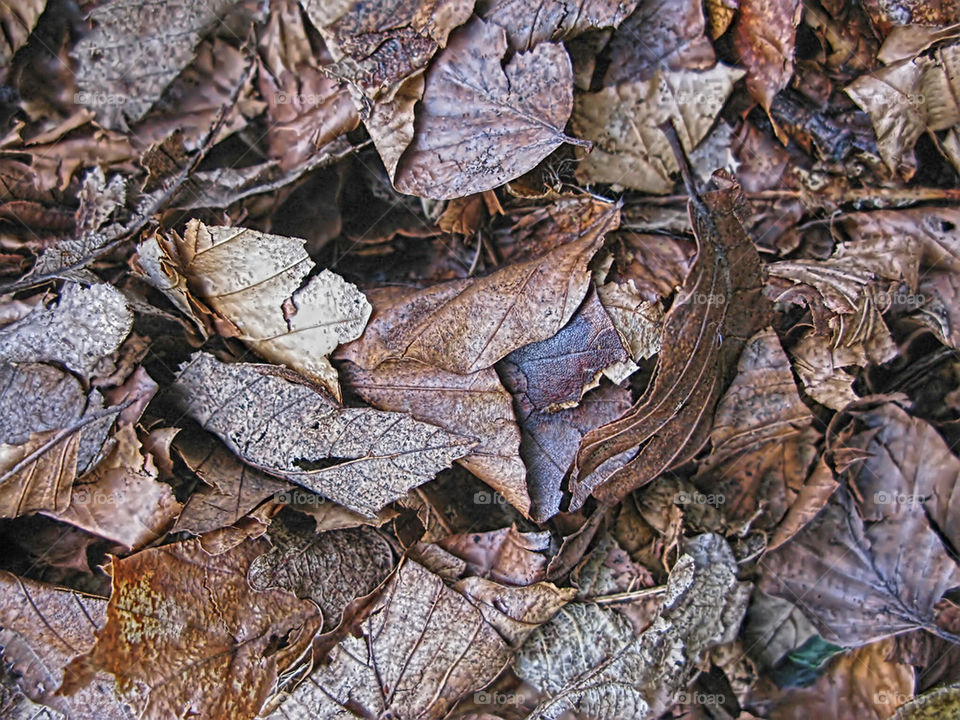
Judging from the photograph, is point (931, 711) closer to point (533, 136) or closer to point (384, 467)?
point (384, 467)

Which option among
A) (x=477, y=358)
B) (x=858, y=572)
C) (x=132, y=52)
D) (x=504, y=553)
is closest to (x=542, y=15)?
(x=477, y=358)

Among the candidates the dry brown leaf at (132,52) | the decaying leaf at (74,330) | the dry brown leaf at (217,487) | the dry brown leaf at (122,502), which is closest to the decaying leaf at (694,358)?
the dry brown leaf at (217,487)

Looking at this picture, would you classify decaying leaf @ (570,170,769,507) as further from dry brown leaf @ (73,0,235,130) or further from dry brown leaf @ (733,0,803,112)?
dry brown leaf @ (73,0,235,130)

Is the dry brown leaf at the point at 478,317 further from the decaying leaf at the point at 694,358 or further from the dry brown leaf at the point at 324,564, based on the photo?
the dry brown leaf at the point at 324,564

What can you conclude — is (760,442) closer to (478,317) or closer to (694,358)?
(694,358)

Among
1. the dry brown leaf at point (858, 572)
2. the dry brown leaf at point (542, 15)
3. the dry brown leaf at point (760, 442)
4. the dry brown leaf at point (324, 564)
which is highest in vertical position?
the dry brown leaf at point (542, 15)

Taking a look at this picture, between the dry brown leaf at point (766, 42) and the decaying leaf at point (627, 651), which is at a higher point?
the dry brown leaf at point (766, 42)

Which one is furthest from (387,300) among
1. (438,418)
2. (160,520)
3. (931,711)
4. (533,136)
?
(931,711)
